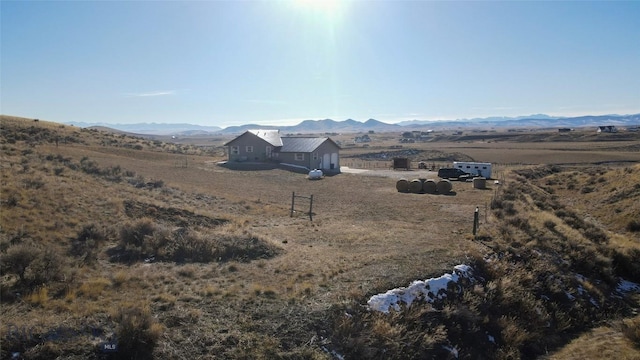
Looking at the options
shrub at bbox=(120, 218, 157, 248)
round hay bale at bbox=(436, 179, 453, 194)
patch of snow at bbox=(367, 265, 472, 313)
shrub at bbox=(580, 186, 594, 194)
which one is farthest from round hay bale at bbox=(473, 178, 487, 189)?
shrub at bbox=(120, 218, 157, 248)

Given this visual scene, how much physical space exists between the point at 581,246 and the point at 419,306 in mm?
12213

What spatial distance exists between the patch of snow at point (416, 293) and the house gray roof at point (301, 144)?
37767 mm

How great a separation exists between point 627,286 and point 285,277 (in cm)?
1533

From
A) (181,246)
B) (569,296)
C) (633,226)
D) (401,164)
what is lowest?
(569,296)

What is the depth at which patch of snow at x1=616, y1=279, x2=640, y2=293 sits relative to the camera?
1805 cm

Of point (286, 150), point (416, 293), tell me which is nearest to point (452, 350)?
point (416, 293)

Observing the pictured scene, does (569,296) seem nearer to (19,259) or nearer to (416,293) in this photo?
(416,293)

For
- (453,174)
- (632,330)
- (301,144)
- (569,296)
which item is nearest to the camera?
(632,330)

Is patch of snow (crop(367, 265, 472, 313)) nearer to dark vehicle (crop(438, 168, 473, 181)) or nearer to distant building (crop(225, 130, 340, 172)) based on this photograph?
dark vehicle (crop(438, 168, 473, 181))

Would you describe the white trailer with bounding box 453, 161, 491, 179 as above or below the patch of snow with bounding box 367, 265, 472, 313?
above

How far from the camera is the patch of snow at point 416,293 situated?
11734 millimetres

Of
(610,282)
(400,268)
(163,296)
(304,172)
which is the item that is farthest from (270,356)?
(304,172)

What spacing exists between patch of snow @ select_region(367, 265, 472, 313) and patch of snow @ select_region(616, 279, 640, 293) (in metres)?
8.44

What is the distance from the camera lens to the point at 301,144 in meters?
53.7
